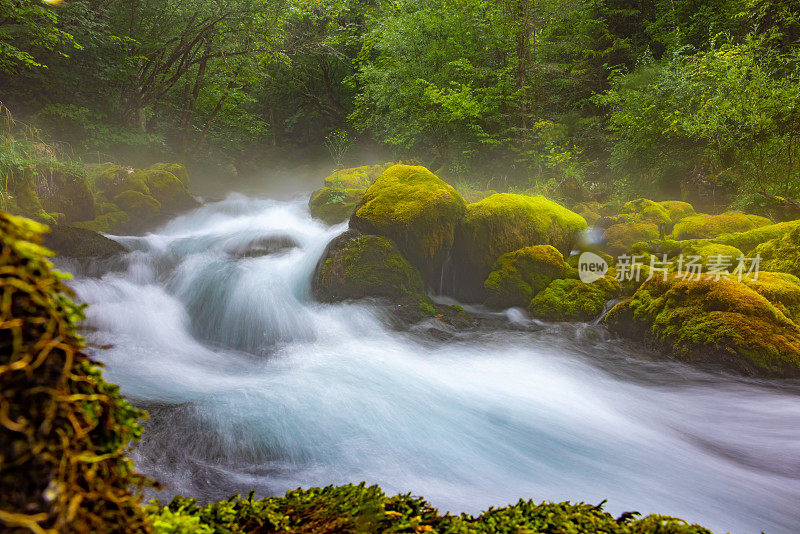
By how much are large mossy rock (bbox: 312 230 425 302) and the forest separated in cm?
6

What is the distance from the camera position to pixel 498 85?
14.0 m

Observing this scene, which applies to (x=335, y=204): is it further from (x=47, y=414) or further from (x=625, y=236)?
(x=47, y=414)

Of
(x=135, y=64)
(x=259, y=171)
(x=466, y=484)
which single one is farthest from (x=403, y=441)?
(x=259, y=171)

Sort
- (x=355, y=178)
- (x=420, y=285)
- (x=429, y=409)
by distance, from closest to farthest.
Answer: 1. (x=429, y=409)
2. (x=420, y=285)
3. (x=355, y=178)

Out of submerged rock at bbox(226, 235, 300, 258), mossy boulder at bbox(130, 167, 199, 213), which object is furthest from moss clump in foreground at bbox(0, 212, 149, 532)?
mossy boulder at bbox(130, 167, 199, 213)

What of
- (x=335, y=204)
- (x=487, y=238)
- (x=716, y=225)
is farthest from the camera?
(x=335, y=204)

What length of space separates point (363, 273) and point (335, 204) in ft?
16.4

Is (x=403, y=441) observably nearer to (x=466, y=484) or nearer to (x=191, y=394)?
(x=466, y=484)

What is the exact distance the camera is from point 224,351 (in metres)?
6.93

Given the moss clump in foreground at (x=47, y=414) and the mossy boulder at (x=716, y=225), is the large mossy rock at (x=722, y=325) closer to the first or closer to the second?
the mossy boulder at (x=716, y=225)

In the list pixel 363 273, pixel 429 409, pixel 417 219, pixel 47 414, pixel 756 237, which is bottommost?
pixel 429 409

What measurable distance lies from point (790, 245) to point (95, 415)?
10.0 m

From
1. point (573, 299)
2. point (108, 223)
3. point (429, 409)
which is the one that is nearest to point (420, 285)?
point (573, 299)

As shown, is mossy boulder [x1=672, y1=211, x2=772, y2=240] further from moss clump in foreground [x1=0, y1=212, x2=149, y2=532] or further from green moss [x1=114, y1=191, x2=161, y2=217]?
green moss [x1=114, y1=191, x2=161, y2=217]
